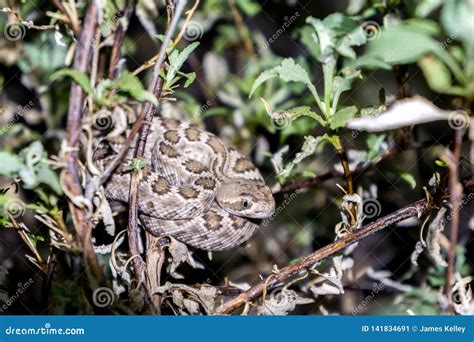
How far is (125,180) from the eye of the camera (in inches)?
177

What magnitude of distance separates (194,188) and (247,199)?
493mm

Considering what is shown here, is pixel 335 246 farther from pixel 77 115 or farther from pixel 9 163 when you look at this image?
pixel 9 163

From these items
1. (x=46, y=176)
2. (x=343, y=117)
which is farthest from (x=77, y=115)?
(x=343, y=117)

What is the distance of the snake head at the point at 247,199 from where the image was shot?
5.08 m

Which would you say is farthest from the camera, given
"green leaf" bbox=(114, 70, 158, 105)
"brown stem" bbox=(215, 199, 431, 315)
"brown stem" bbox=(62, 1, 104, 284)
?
"brown stem" bbox=(215, 199, 431, 315)

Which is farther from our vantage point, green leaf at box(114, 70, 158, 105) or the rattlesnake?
the rattlesnake

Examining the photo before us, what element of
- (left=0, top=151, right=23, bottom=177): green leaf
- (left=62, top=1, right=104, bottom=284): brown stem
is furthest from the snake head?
(left=0, top=151, right=23, bottom=177): green leaf

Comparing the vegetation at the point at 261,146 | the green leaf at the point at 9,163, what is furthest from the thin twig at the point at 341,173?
the green leaf at the point at 9,163

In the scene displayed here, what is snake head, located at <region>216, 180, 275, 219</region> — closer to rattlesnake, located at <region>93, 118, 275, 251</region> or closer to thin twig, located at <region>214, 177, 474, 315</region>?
rattlesnake, located at <region>93, 118, 275, 251</region>

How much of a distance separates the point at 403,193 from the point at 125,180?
9.47ft

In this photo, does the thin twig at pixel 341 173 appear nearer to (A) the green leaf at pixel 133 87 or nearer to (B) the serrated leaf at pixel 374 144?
(B) the serrated leaf at pixel 374 144

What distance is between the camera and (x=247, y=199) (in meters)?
5.13

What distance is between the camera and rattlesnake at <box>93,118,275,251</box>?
471 centimetres

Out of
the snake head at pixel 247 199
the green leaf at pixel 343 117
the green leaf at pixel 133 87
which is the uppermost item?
the green leaf at pixel 133 87
